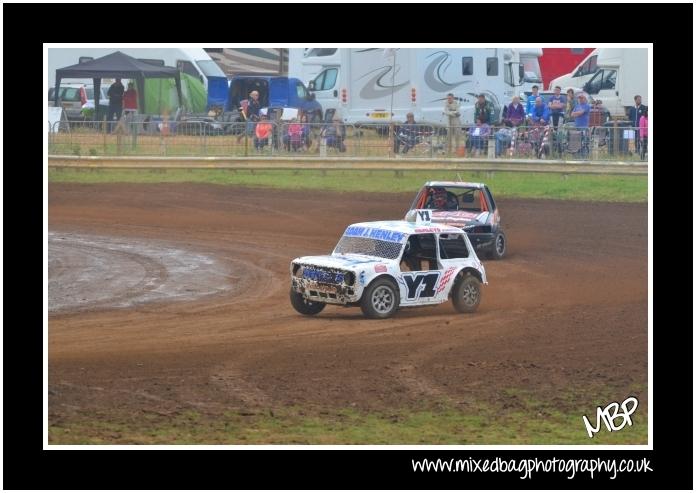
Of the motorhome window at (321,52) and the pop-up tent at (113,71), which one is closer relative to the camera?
the pop-up tent at (113,71)

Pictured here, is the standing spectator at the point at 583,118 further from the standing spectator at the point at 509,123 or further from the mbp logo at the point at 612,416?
the mbp logo at the point at 612,416

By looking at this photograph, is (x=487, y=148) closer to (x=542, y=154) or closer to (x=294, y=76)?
(x=542, y=154)

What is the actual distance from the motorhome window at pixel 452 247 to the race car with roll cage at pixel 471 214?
354 centimetres

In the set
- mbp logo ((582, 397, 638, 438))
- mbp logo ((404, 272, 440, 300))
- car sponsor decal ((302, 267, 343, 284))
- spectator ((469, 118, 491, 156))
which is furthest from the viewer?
spectator ((469, 118, 491, 156))

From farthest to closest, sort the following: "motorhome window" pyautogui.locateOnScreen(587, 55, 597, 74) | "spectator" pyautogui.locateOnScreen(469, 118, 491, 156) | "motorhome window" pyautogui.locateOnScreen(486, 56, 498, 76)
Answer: "motorhome window" pyautogui.locateOnScreen(587, 55, 597, 74) → "motorhome window" pyautogui.locateOnScreen(486, 56, 498, 76) → "spectator" pyautogui.locateOnScreen(469, 118, 491, 156)

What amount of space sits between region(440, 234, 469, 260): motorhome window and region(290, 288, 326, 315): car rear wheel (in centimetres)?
181

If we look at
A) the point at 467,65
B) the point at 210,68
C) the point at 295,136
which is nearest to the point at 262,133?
the point at 295,136

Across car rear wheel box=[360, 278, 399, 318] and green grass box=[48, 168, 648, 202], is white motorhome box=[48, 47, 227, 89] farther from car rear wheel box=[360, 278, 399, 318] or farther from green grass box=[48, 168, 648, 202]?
car rear wheel box=[360, 278, 399, 318]

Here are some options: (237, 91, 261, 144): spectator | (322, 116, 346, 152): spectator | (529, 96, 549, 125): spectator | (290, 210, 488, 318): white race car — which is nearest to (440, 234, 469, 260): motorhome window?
(290, 210, 488, 318): white race car

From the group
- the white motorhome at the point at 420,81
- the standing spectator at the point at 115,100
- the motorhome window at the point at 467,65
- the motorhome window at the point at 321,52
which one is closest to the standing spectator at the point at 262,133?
the standing spectator at the point at 115,100

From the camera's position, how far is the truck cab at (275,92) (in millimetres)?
40812

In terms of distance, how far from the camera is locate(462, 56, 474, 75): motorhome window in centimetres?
3916

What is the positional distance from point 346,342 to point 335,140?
675 inches

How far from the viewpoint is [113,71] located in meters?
34.9
